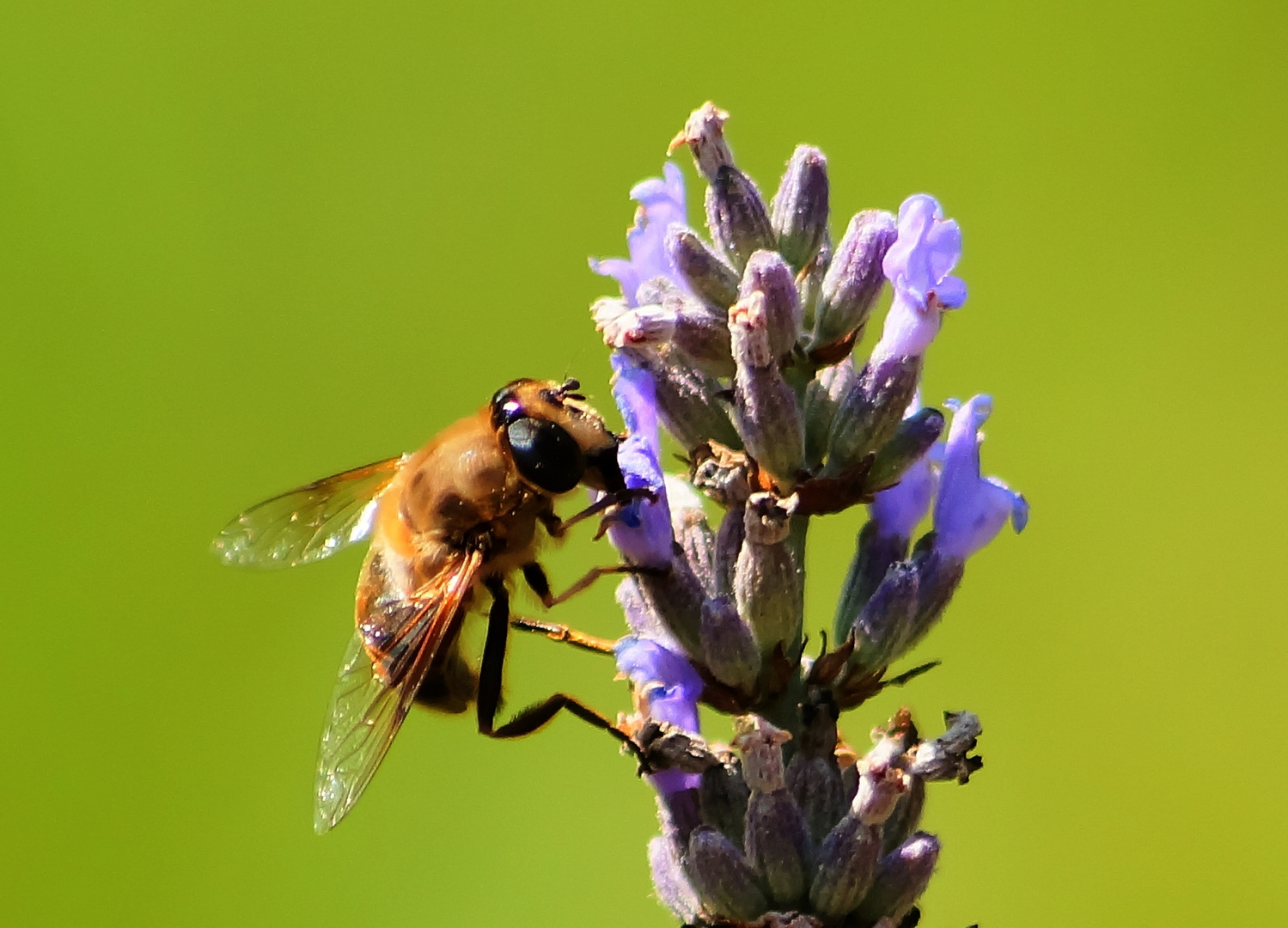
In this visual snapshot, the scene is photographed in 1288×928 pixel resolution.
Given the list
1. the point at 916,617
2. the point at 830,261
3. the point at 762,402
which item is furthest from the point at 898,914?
the point at 830,261

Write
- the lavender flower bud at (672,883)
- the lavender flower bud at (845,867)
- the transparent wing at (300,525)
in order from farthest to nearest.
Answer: the transparent wing at (300,525), the lavender flower bud at (672,883), the lavender flower bud at (845,867)

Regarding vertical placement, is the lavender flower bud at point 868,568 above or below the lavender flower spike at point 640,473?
below

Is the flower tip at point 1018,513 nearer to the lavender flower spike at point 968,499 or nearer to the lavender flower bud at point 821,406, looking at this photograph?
the lavender flower spike at point 968,499

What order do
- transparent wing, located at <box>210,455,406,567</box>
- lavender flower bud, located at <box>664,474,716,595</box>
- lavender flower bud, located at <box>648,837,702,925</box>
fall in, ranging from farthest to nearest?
transparent wing, located at <box>210,455,406,567</box>, lavender flower bud, located at <box>664,474,716,595</box>, lavender flower bud, located at <box>648,837,702,925</box>

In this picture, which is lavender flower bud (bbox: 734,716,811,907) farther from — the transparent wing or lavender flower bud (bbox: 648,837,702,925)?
the transparent wing

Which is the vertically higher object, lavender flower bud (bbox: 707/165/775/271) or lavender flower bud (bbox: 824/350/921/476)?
lavender flower bud (bbox: 707/165/775/271)

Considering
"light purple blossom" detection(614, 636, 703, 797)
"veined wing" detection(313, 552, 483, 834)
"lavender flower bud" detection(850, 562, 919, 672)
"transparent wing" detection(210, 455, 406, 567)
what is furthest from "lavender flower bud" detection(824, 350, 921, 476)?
"transparent wing" detection(210, 455, 406, 567)

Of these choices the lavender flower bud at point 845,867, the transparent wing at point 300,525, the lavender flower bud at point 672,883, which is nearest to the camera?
the lavender flower bud at point 845,867

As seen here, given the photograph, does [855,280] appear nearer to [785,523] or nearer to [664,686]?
[785,523]

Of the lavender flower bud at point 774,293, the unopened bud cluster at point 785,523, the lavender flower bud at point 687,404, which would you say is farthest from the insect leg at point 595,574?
the lavender flower bud at point 774,293

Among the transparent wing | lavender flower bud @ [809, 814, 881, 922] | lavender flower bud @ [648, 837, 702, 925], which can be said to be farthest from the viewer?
the transparent wing
